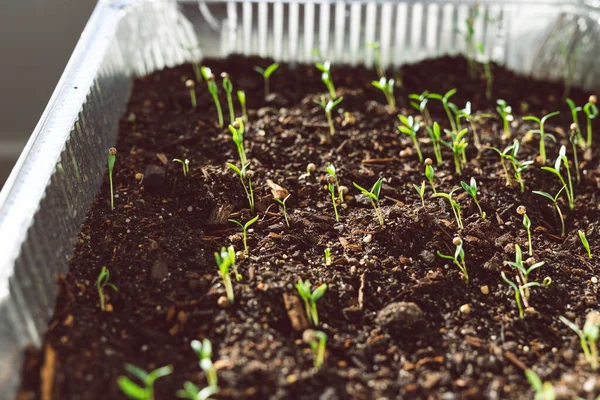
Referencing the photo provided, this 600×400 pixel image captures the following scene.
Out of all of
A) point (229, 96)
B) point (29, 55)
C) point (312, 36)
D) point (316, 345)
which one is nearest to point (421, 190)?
point (316, 345)

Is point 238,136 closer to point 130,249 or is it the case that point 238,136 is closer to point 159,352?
point 130,249

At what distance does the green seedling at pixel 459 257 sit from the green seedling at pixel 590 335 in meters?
0.22

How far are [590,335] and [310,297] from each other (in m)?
0.52

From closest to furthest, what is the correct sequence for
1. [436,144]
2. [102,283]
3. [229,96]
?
[102,283] < [436,144] < [229,96]

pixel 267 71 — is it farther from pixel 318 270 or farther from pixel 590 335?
pixel 590 335

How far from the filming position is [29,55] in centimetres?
253

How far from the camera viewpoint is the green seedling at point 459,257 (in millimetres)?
1371

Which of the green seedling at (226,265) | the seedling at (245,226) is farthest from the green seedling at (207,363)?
the seedling at (245,226)

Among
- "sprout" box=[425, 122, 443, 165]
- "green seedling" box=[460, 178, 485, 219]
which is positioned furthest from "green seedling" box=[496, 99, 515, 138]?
"green seedling" box=[460, 178, 485, 219]

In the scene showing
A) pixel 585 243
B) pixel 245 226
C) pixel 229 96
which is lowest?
pixel 585 243

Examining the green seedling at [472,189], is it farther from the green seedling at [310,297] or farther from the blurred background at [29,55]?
the blurred background at [29,55]

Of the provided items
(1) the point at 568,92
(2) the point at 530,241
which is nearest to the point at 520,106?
(1) the point at 568,92

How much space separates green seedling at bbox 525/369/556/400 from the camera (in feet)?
3.57

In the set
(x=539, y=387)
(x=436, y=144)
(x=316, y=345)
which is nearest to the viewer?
(x=539, y=387)
